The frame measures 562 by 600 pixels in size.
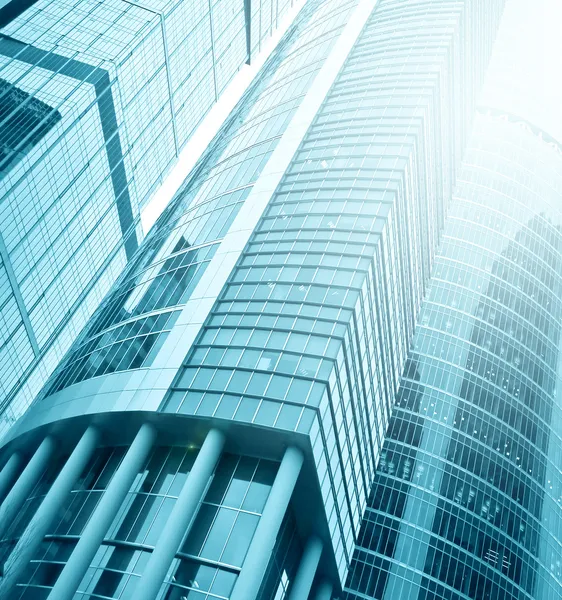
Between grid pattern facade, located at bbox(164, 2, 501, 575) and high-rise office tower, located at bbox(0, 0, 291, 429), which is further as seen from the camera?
high-rise office tower, located at bbox(0, 0, 291, 429)

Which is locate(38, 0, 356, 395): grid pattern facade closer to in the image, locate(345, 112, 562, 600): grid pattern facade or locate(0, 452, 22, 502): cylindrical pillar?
locate(0, 452, 22, 502): cylindrical pillar

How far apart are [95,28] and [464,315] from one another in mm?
72528

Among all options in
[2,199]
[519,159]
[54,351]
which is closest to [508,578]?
[54,351]

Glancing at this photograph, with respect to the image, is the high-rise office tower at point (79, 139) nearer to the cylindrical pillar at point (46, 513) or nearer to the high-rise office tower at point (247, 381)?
the high-rise office tower at point (247, 381)

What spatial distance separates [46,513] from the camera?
4031 cm

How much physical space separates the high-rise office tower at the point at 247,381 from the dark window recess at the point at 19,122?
14998 millimetres

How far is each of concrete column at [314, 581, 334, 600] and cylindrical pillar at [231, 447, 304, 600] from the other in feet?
44.7

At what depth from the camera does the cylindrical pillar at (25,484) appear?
4406 cm

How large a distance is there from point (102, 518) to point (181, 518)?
5.32 metres

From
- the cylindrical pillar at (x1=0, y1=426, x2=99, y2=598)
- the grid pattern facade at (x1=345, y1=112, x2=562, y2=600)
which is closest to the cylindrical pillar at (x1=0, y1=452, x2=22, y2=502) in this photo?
the cylindrical pillar at (x1=0, y1=426, x2=99, y2=598)

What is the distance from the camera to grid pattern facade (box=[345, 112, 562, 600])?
8031cm

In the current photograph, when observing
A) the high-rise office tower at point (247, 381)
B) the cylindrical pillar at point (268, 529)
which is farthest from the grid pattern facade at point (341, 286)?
the cylindrical pillar at point (268, 529)

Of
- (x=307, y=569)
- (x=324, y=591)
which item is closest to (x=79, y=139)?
(x=307, y=569)

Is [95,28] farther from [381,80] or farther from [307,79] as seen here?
Result: [381,80]
